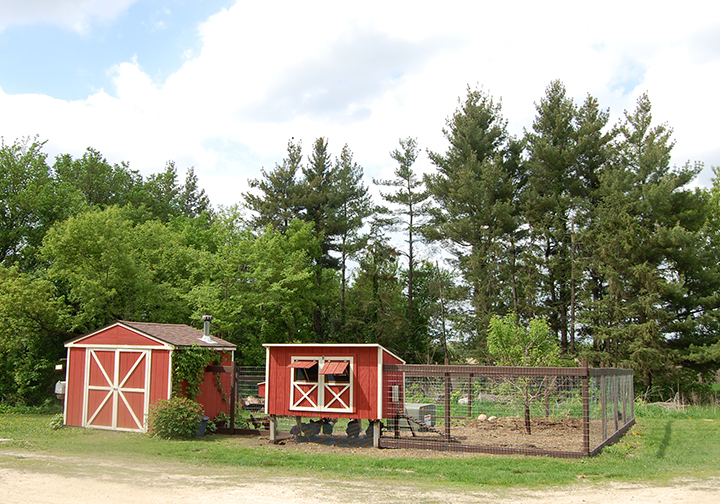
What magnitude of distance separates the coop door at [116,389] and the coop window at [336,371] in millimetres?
4989

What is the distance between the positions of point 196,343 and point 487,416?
9324 mm

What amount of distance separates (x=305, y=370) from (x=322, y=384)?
0.56 m

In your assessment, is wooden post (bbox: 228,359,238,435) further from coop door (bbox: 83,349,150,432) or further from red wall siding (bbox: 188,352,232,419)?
coop door (bbox: 83,349,150,432)

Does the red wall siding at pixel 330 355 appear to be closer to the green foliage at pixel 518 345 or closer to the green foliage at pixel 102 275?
the green foliage at pixel 518 345

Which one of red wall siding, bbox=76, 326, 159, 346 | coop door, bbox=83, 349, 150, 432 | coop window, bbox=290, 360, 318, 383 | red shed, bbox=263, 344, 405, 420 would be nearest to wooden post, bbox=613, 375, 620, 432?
red shed, bbox=263, 344, 405, 420

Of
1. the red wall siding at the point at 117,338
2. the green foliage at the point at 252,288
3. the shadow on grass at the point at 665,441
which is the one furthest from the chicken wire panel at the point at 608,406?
the green foliage at the point at 252,288

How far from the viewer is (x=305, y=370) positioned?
13859mm

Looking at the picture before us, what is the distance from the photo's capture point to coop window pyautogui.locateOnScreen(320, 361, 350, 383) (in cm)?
1322

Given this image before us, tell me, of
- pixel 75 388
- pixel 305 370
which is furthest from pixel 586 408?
pixel 75 388

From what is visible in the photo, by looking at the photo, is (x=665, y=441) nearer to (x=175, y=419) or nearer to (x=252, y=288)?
(x=175, y=419)

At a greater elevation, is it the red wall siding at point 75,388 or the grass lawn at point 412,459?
the red wall siding at point 75,388

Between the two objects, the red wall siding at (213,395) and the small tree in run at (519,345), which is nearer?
the red wall siding at (213,395)

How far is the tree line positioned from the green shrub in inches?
375

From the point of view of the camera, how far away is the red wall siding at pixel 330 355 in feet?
43.3
